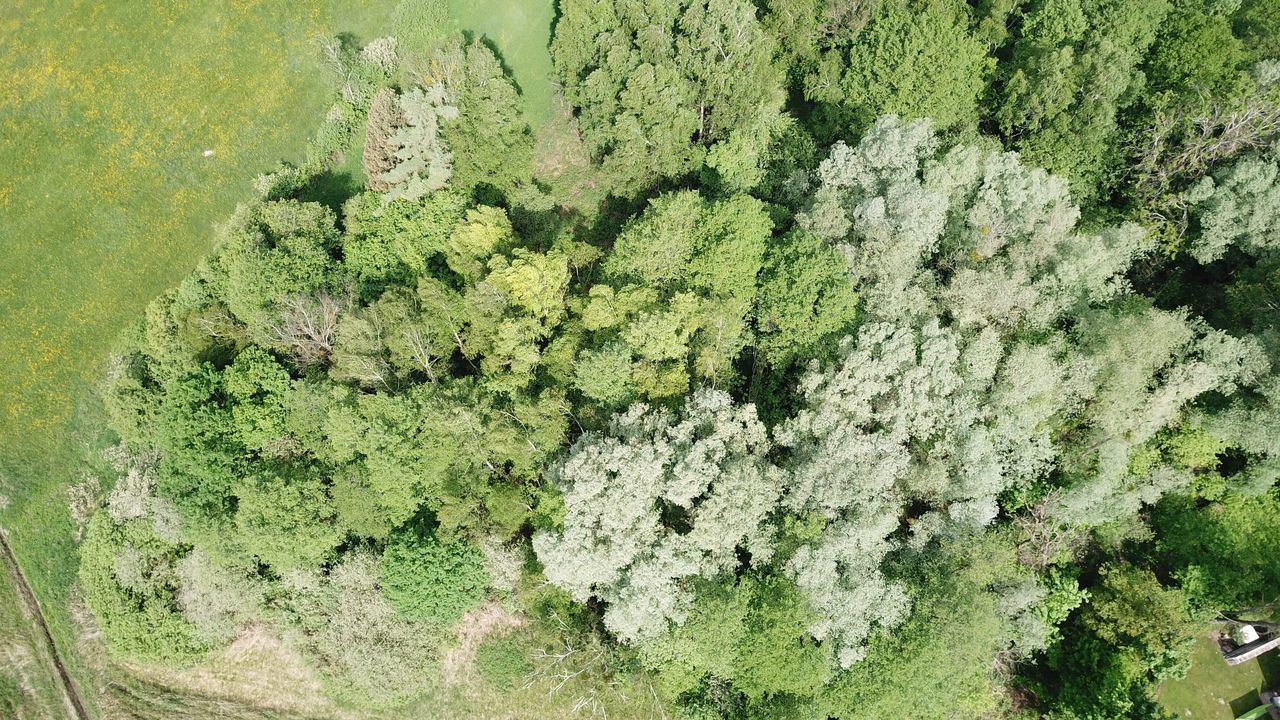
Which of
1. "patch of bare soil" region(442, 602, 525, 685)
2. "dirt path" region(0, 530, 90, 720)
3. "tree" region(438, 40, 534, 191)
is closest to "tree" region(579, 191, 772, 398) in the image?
"tree" region(438, 40, 534, 191)

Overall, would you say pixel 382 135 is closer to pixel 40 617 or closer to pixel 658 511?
pixel 658 511

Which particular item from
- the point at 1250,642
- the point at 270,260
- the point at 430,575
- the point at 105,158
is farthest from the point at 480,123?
the point at 1250,642

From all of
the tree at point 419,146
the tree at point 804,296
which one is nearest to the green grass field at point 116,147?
the tree at point 419,146

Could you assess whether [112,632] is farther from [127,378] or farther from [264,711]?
[127,378]

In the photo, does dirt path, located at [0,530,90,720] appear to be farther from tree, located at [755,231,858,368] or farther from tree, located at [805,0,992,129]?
tree, located at [805,0,992,129]

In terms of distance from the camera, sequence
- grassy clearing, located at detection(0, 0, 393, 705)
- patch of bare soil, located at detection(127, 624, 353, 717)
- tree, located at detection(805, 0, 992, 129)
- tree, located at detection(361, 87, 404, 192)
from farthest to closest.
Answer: grassy clearing, located at detection(0, 0, 393, 705) < patch of bare soil, located at detection(127, 624, 353, 717) < tree, located at detection(361, 87, 404, 192) < tree, located at detection(805, 0, 992, 129)

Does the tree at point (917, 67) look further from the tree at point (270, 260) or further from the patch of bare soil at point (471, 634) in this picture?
the patch of bare soil at point (471, 634)
